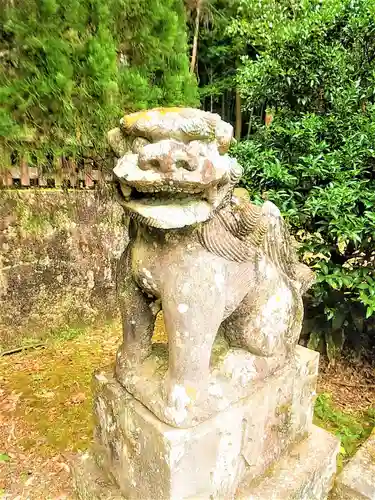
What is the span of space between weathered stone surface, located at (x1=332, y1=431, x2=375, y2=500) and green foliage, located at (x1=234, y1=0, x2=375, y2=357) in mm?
688

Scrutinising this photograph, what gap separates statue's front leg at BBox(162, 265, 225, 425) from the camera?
1.20m

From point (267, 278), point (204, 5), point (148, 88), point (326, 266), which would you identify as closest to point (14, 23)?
point (148, 88)

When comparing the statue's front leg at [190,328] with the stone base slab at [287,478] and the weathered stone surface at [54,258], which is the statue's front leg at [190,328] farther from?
the weathered stone surface at [54,258]

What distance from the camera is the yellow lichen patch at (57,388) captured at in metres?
2.32

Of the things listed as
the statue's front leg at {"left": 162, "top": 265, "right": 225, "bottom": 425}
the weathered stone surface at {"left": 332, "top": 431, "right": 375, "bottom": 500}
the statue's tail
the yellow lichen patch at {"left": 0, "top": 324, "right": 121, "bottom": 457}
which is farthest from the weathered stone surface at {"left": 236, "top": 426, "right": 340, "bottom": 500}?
the yellow lichen patch at {"left": 0, "top": 324, "right": 121, "bottom": 457}

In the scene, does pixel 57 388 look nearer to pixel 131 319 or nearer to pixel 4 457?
pixel 4 457

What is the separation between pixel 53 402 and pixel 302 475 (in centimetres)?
158

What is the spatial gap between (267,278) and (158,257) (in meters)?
0.39

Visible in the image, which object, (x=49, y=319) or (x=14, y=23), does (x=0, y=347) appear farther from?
(x=14, y=23)

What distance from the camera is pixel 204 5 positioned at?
5672 mm

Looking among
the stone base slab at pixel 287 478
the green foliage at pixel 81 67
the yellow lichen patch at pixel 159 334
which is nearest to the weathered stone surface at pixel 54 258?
the yellow lichen patch at pixel 159 334

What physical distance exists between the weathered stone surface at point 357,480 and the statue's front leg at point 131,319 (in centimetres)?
110

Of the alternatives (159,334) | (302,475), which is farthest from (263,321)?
(159,334)

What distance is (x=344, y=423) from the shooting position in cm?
246
